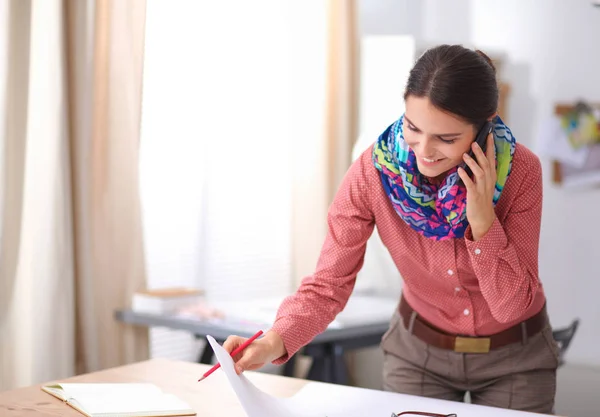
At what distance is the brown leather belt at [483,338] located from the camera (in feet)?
5.45

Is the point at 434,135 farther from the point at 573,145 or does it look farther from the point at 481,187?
the point at 573,145

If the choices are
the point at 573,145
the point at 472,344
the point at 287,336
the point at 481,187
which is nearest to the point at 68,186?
the point at 287,336

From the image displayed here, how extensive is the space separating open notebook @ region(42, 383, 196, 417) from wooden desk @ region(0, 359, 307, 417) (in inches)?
0.8

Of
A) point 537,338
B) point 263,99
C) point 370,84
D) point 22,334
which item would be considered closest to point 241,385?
point 537,338

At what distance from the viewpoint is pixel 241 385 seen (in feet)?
4.48

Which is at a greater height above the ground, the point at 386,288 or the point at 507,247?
the point at 507,247

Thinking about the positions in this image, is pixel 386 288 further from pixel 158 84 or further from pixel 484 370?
pixel 484 370

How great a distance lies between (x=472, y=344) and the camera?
166cm

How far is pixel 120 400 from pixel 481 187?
0.74m

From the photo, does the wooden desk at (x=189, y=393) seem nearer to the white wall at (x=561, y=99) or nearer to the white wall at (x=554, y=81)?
the white wall at (x=554, y=81)

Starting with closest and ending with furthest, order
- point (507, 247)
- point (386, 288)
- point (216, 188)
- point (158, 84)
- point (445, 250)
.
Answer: point (507, 247), point (445, 250), point (158, 84), point (216, 188), point (386, 288)

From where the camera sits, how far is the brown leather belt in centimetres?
166

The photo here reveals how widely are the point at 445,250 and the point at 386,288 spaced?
6.80 ft

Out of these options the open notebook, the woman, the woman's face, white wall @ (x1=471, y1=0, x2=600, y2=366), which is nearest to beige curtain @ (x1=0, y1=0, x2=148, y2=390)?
the open notebook
